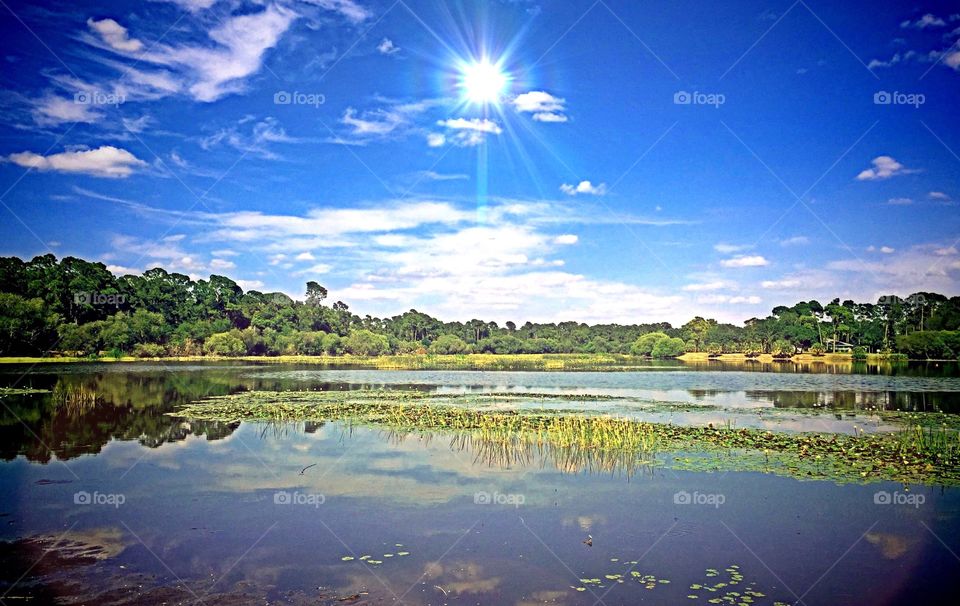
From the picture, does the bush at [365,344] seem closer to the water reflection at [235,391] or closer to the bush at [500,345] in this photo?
the bush at [500,345]

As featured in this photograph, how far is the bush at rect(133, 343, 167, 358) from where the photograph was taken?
79.6m

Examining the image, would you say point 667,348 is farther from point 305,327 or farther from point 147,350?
point 147,350

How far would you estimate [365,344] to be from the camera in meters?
105

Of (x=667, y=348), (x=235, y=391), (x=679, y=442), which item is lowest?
(x=679, y=442)

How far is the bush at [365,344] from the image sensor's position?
104 meters

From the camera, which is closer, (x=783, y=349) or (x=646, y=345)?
(x=783, y=349)

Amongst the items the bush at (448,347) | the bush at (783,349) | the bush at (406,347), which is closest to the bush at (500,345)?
the bush at (448,347)

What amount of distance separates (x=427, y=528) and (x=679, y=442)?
9922 millimetres

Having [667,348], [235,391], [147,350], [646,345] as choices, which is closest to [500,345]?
[646,345]

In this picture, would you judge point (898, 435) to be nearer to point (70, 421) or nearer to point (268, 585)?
point (268, 585)

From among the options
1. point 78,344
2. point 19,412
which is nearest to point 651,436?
point 19,412

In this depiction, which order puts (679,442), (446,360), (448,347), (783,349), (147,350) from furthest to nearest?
(448,347) → (783,349) → (446,360) → (147,350) → (679,442)

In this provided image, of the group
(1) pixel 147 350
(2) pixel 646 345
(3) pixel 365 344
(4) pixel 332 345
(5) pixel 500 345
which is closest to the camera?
(1) pixel 147 350

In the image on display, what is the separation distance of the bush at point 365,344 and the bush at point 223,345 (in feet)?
56.9
